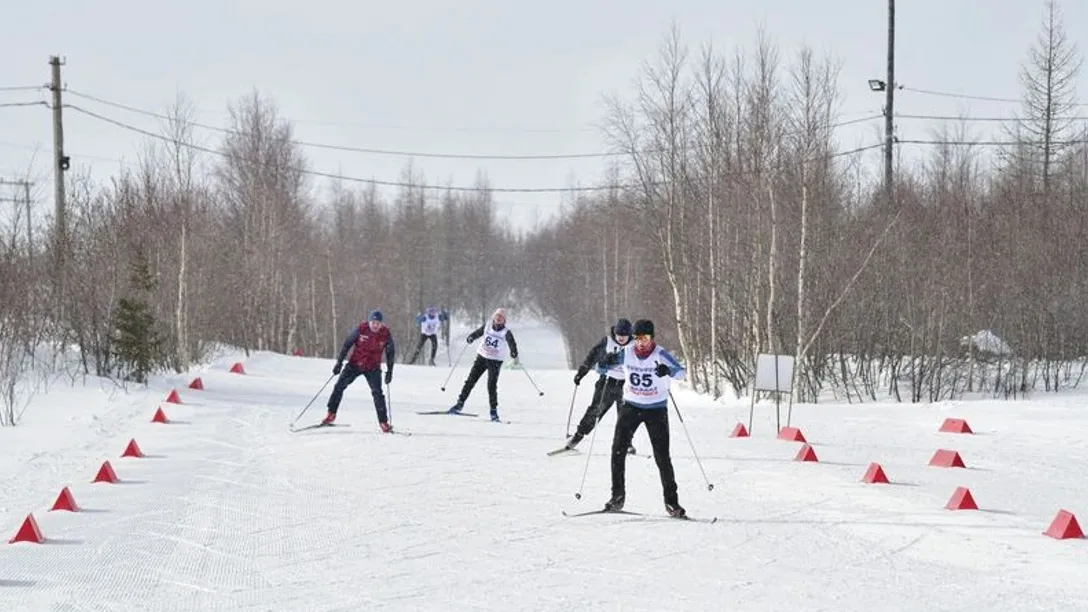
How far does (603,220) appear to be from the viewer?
67625 mm

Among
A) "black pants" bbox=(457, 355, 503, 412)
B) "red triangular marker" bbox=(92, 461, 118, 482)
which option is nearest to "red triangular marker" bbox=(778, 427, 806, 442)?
"black pants" bbox=(457, 355, 503, 412)

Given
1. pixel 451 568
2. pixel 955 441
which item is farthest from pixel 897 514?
pixel 955 441

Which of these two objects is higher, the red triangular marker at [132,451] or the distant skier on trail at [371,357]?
the distant skier on trail at [371,357]

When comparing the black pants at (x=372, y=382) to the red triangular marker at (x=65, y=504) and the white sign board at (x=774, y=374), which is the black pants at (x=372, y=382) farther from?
the red triangular marker at (x=65, y=504)

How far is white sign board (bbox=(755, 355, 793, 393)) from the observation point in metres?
18.4

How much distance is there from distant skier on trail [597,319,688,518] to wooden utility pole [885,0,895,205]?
19.8 metres

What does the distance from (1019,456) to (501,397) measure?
12.3 meters

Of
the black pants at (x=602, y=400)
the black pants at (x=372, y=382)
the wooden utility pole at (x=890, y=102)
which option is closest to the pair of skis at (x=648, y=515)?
the black pants at (x=602, y=400)

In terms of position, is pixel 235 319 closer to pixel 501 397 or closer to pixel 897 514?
pixel 501 397

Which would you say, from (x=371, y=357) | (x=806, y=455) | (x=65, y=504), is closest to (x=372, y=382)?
(x=371, y=357)

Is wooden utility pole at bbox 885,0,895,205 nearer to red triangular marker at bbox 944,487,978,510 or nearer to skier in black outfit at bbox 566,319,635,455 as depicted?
skier in black outfit at bbox 566,319,635,455

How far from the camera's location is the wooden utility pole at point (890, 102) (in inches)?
1201

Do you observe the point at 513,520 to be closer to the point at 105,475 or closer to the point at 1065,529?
the point at 1065,529

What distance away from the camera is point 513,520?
10.9 meters
